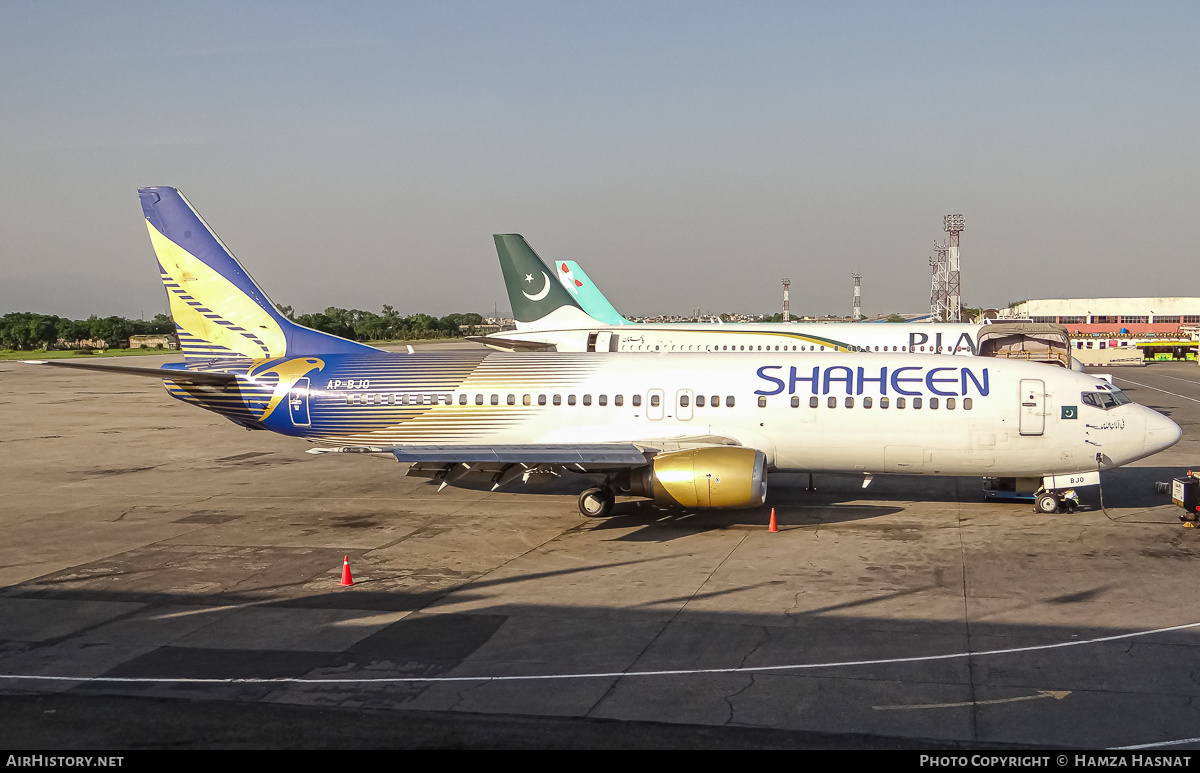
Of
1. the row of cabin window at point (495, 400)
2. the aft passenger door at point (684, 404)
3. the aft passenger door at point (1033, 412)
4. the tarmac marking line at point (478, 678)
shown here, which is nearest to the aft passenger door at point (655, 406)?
the row of cabin window at point (495, 400)

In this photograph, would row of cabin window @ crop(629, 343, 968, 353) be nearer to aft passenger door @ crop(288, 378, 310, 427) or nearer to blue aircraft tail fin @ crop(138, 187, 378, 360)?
blue aircraft tail fin @ crop(138, 187, 378, 360)

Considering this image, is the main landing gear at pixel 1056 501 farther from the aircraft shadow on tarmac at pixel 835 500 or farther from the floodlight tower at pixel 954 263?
the floodlight tower at pixel 954 263

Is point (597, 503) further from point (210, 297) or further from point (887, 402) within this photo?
point (210, 297)

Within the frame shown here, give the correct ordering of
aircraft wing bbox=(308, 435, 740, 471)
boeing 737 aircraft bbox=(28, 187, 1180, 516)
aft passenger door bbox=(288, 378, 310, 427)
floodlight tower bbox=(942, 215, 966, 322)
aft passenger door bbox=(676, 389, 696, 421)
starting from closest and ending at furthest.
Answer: aircraft wing bbox=(308, 435, 740, 471) → boeing 737 aircraft bbox=(28, 187, 1180, 516) → aft passenger door bbox=(676, 389, 696, 421) → aft passenger door bbox=(288, 378, 310, 427) → floodlight tower bbox=(942, 215, 966, 322)

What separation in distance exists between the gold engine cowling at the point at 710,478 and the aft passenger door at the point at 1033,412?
700 cm

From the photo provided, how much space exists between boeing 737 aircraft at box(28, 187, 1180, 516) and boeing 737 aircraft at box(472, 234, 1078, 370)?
808 inches

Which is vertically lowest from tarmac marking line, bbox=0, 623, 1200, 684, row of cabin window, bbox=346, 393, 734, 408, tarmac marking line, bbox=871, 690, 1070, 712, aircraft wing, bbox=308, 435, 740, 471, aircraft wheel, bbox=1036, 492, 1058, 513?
tarmac marking line, bbox=871, 690, 1070, 712

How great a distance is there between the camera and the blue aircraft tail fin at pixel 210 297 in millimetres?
A: 27719

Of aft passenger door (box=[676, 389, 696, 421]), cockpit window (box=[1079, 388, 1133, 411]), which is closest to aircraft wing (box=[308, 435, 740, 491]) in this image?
aft passenger door (box=[676, 389, 696, 421])

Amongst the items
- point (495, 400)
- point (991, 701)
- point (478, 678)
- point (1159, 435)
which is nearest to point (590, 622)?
point (478, 678)

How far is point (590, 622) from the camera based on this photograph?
51.3ft

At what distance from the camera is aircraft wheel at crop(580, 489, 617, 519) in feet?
78.0

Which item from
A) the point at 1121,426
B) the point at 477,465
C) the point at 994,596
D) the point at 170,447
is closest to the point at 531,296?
the point at 170,447

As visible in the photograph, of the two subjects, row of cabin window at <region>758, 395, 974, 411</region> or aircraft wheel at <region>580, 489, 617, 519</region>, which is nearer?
row of cabin window at <region>758, 395, 974, 411</region>
